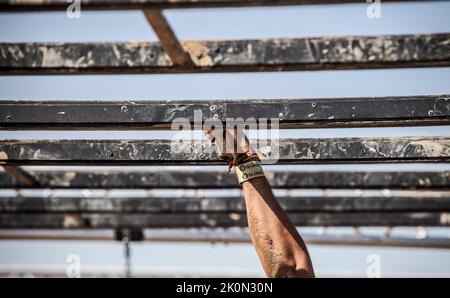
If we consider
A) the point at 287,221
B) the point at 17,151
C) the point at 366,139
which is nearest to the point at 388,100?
the point at 366,139

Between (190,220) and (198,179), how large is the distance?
6.44 feet

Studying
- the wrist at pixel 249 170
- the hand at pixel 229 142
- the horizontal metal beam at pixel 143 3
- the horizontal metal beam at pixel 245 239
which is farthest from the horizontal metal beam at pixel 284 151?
the horizontal metal beam at pixel 245 239

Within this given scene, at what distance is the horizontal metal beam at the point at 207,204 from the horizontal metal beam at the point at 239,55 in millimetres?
4250

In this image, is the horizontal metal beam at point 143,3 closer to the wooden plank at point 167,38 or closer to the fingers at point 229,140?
the wooden plank at point 167,38

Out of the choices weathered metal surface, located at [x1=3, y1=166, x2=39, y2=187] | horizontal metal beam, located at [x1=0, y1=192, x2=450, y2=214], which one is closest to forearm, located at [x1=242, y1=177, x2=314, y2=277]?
weathered metal surface, located at [x1=3, y1=166, x2=39, y2=187]

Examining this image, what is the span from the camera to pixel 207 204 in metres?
9.47

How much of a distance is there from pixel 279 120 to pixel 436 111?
1.04 m

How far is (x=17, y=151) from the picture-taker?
6.46 meters

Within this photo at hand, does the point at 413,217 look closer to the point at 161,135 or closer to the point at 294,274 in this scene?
the point at 161,135

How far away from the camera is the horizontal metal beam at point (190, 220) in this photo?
10.1 meters

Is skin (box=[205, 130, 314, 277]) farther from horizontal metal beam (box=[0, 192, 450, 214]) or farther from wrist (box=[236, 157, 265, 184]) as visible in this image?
horizontal metal beam (box=[0, 192, 450, 214])

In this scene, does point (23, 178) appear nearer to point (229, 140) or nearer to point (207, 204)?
point (207, 204)

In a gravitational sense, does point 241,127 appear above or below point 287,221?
above

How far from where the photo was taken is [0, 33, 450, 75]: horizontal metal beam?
4988 millimetres
